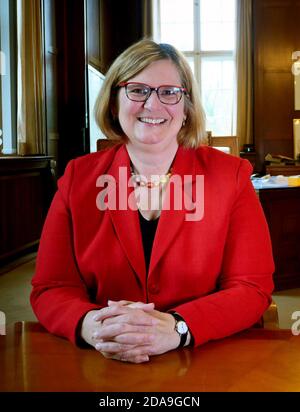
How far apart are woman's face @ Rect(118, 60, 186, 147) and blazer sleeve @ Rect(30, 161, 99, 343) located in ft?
0.67

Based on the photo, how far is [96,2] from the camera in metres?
6.96

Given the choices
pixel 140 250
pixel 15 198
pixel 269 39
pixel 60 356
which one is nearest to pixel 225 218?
pixel 140 250

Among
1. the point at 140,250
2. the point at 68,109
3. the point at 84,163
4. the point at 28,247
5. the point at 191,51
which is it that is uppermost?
the point at 191,51

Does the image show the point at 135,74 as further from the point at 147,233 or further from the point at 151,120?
the point at 147,233

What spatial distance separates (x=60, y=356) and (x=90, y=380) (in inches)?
5.4

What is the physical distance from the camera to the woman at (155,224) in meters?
1.17

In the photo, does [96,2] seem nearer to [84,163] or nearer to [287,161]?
[287,161]

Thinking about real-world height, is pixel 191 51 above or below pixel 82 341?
above

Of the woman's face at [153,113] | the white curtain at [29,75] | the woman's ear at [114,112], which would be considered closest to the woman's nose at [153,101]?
the woman's face at [153,113]

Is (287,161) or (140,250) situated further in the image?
(287,161)

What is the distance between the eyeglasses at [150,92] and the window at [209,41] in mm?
6746

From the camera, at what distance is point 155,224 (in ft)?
4.08

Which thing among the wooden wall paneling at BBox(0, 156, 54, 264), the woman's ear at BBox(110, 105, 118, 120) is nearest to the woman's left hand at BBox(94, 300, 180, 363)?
the woman's ear at BBox(110, 105, 118, 120)

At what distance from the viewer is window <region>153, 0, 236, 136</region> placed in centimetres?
790
